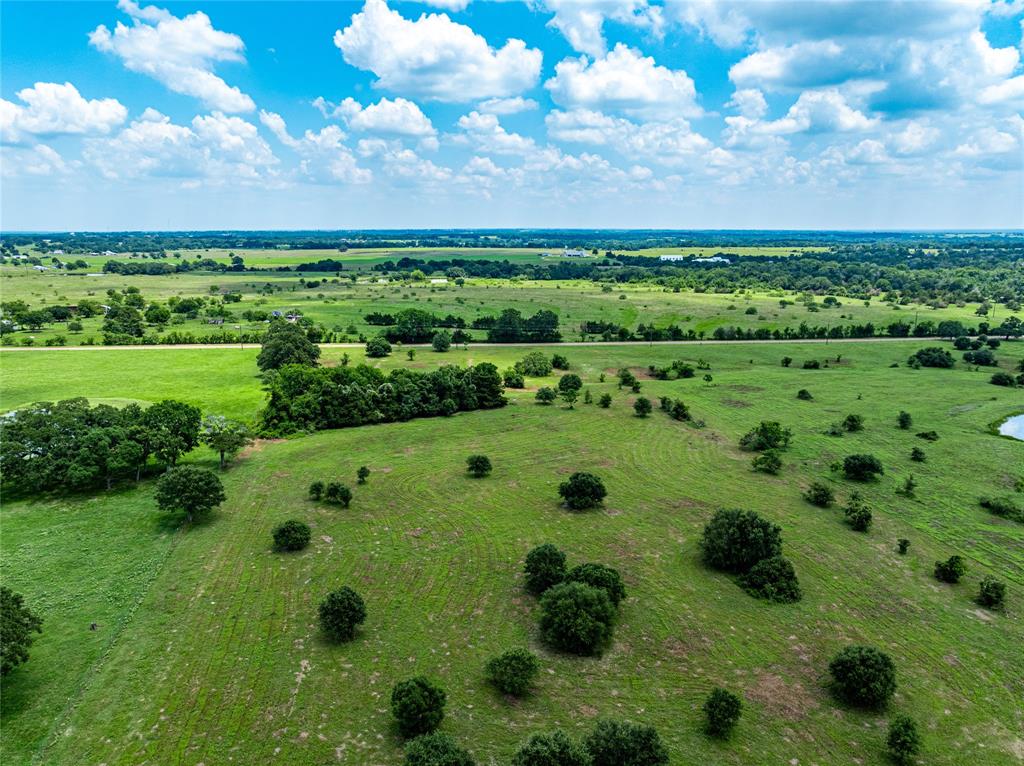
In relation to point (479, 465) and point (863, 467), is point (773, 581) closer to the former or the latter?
point (863, 467)

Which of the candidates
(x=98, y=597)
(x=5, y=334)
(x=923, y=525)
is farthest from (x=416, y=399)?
(x=5, y=334)

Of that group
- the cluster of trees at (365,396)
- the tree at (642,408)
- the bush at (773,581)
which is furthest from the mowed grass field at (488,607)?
the tree at (642,408)

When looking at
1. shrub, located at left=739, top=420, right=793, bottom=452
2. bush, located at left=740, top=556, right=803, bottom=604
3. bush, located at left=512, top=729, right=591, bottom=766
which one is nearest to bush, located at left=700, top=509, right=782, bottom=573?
bush, located at left=740, top=556, right=803, bottom=604

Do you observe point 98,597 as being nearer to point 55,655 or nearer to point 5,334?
point 55,655

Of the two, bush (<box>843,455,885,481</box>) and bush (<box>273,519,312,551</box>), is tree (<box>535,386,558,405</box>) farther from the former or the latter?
bush (<box>273,519,312,551</box>)

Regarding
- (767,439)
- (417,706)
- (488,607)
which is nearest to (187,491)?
(488,607)
